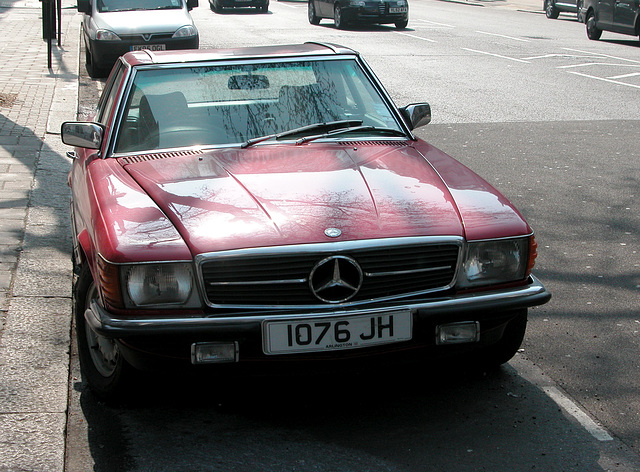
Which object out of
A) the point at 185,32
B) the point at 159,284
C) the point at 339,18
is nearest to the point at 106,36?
the point at 185,32

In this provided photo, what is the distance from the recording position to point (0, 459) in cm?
343

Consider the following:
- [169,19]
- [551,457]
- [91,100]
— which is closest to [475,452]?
[551,457]

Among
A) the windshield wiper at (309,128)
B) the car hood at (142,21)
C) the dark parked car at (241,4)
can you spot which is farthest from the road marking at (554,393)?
the dark parked car at (241,4)

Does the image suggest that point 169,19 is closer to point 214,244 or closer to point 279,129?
point 279,129

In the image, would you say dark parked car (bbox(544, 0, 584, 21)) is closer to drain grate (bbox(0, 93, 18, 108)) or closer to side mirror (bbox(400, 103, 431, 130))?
drain grate (bbox(0, 93, 18, 108))

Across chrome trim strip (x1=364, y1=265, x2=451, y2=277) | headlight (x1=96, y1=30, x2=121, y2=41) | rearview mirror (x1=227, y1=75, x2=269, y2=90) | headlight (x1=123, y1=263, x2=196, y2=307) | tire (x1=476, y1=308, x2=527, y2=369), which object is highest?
rearview mirror (x1=227, y1=75, x2=269, y2=90)

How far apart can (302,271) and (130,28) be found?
12.7 meters

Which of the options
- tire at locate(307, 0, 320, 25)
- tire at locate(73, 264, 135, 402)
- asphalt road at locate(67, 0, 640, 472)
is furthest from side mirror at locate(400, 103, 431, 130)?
tire at locate(307, 0, 320, 25)

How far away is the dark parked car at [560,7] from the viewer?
96.8ft

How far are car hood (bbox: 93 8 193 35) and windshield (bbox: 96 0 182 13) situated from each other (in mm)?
178

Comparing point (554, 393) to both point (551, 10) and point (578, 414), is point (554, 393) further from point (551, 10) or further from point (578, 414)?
point (551, 10)

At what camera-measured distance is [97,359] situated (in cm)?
405

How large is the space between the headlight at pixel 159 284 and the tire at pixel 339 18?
2389cm

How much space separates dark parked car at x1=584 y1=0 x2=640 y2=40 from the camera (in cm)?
2206
